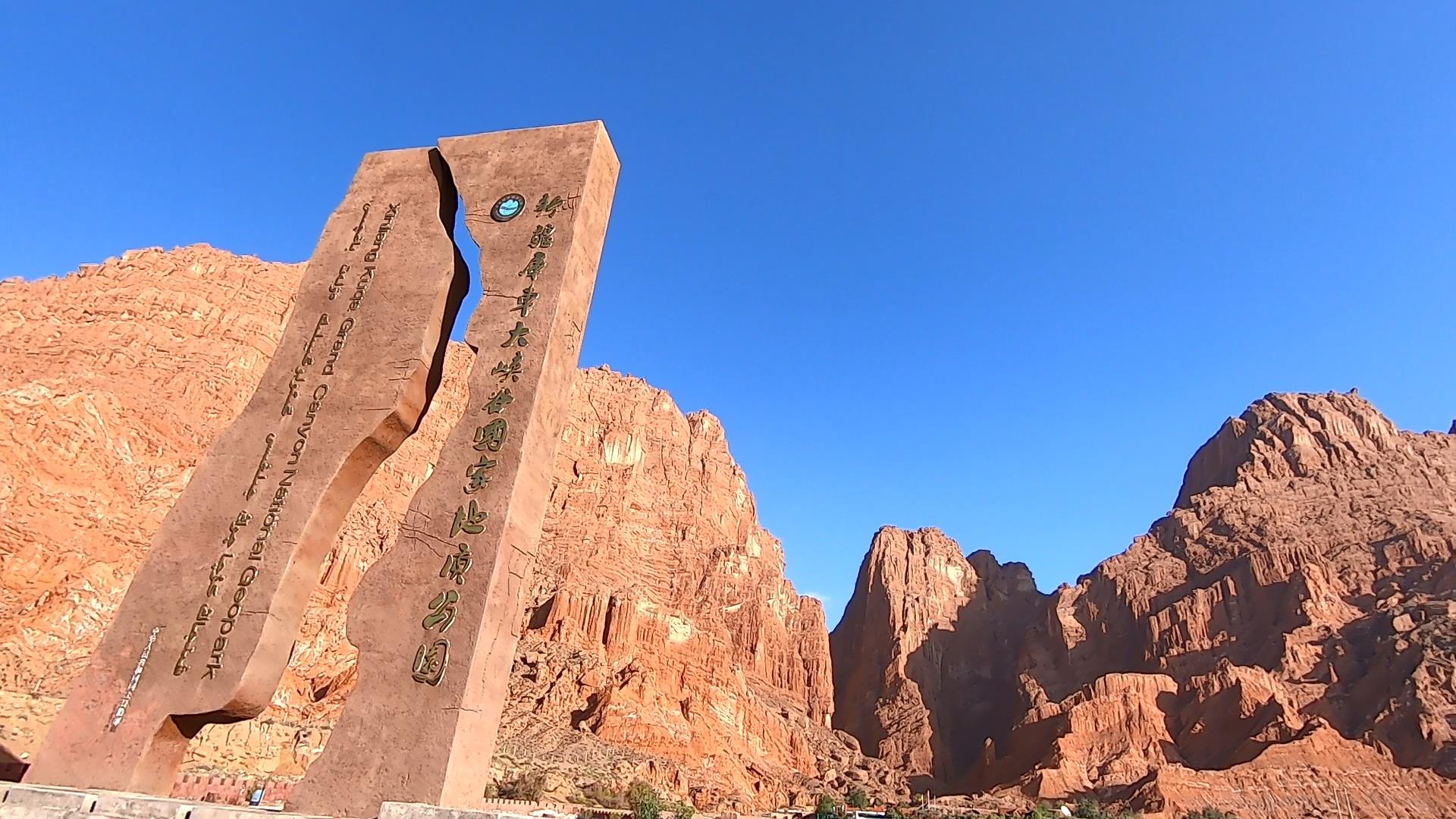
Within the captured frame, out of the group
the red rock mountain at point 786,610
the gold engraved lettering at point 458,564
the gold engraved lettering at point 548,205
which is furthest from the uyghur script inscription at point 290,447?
the red rock mountain at point 786,610

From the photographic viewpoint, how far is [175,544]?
8.31m

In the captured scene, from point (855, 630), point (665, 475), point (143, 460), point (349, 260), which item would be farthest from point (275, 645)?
point (855, 630)

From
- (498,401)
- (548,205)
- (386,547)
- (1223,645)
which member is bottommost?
(498,401)

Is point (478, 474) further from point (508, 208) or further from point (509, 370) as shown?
point (508, 208)

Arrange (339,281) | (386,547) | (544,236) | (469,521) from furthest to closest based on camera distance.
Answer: (386,547)
(339,281)
(544,236)
(469,521)

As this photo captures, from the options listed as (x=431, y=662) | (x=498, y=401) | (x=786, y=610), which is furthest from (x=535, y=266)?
(x=786, y=610)

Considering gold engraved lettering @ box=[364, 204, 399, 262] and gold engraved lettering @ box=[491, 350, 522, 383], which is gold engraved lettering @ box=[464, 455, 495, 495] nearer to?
gold engraved lettering @ box=[491, 350, 522, 383]

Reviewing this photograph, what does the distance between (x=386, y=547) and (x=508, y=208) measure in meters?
49.6

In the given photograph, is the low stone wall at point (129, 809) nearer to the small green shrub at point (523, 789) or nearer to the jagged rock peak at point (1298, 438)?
the small green shrub at point (523, 789)

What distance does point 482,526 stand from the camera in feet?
23.5

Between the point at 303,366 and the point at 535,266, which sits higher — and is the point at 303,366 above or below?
below

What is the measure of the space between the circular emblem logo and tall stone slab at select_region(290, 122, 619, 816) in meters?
0.02

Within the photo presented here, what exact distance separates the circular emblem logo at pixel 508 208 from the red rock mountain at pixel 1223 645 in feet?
173

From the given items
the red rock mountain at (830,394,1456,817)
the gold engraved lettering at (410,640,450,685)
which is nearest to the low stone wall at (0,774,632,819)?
the gold engraved lettering at (410,640,450,685)
